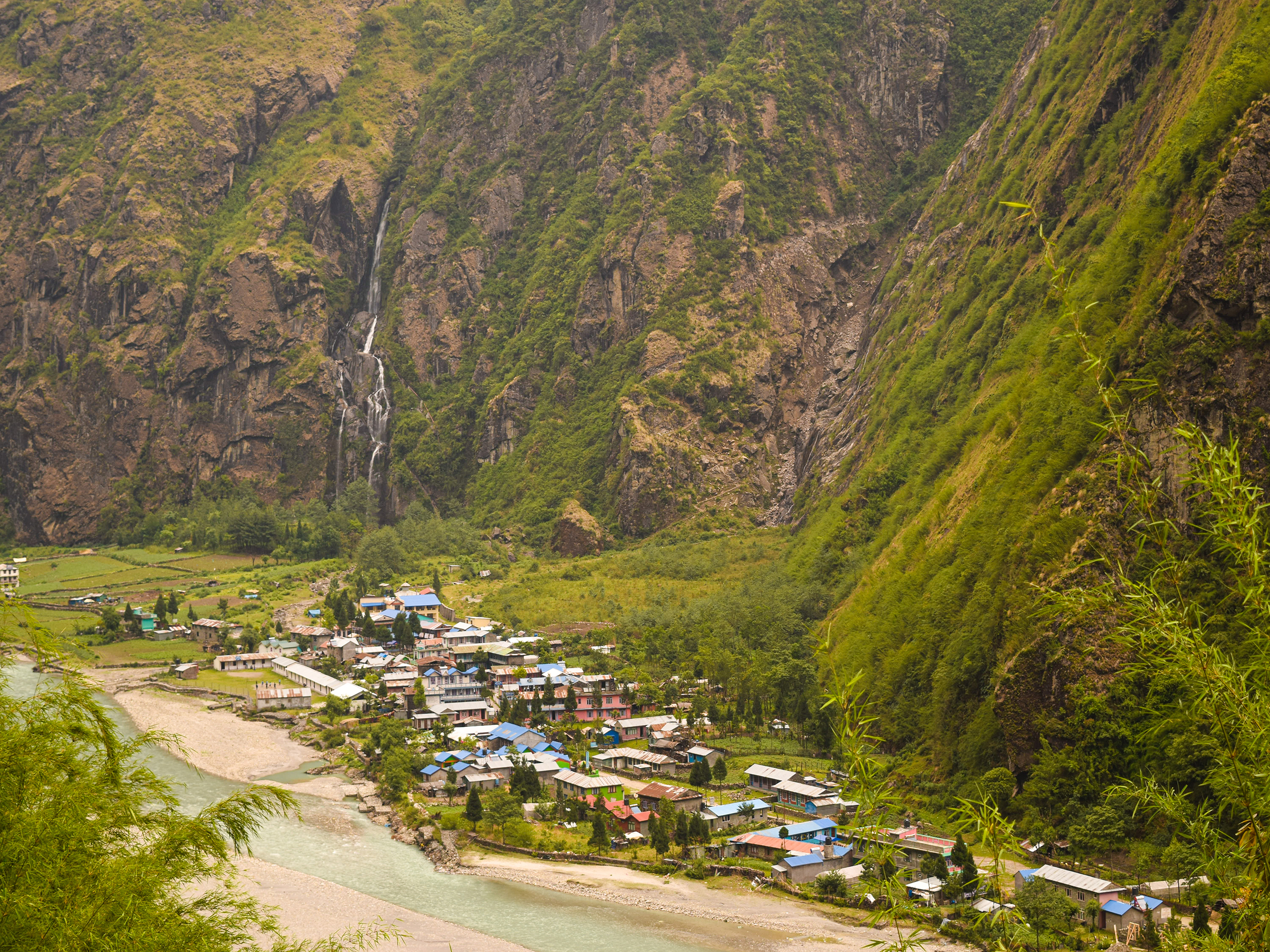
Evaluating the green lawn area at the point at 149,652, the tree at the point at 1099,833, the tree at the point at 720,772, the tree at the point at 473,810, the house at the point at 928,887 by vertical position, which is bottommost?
the green lawn area at the point at 149,652

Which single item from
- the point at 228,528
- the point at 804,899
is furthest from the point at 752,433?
the point at 804,899

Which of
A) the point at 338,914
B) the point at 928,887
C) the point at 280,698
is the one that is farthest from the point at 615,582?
the point at 928,887

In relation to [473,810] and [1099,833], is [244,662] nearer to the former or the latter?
[473,810]

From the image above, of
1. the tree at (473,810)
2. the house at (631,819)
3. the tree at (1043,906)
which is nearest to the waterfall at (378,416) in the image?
the tree at (473,810)

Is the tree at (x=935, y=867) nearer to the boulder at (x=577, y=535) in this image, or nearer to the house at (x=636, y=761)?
the house at (x=636, y=761)

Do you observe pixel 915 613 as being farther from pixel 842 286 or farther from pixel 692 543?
pixel 842 286

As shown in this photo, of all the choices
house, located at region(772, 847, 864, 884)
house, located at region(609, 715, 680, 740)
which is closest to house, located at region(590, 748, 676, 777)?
house, located at region(609, 715, 680, 740)

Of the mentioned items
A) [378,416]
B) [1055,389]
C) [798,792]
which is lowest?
[798,792]
